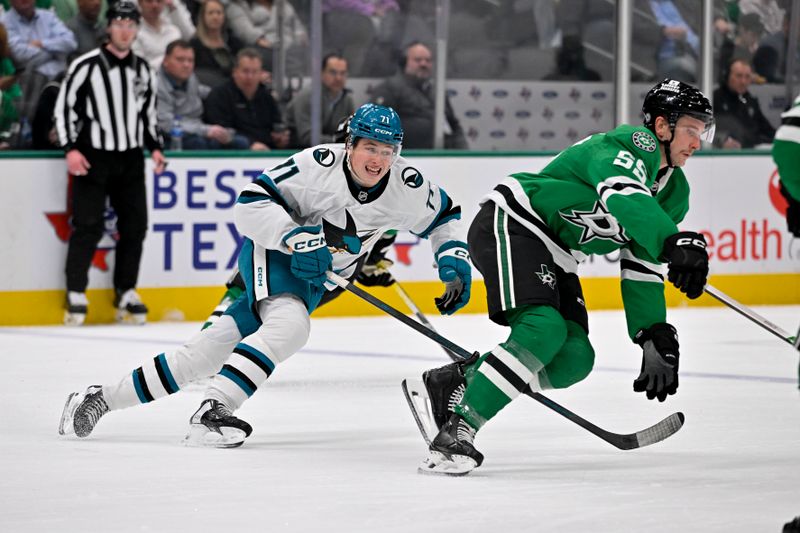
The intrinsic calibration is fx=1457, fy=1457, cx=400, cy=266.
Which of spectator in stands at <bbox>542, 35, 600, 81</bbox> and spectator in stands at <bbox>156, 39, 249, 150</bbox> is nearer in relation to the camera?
spectator in stands at <bbox>156, 39, 249, 150</bbox>

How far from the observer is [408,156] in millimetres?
7445

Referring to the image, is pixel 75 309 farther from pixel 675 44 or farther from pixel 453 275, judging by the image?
pixel 675 44

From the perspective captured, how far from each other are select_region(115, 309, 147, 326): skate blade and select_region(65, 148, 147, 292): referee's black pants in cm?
12

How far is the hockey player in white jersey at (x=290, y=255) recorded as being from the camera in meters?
3.63

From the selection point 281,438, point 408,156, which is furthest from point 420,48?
point 281,438

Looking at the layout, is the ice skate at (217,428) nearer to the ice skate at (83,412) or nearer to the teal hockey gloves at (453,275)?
the ice skate at (83,412)

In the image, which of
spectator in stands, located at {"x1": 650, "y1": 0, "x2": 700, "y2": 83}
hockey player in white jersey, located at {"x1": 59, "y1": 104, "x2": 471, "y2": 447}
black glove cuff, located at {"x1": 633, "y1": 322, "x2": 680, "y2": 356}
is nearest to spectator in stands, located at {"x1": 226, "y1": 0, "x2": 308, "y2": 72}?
spectator in stands, located at {"x1": 650, "y1": 0, "x2": 700, "y2": 83}

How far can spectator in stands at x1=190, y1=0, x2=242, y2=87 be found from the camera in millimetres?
7375

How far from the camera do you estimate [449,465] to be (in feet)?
10.6

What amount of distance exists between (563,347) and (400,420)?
0.86 m

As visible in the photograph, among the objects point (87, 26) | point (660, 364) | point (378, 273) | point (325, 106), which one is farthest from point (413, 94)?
point (660, 364)

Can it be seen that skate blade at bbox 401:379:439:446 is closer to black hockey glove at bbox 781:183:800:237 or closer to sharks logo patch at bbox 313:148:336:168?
sharks logo patch at bbox 313:148:336:168

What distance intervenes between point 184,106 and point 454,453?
448 cm

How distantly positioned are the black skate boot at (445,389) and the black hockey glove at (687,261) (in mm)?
786
